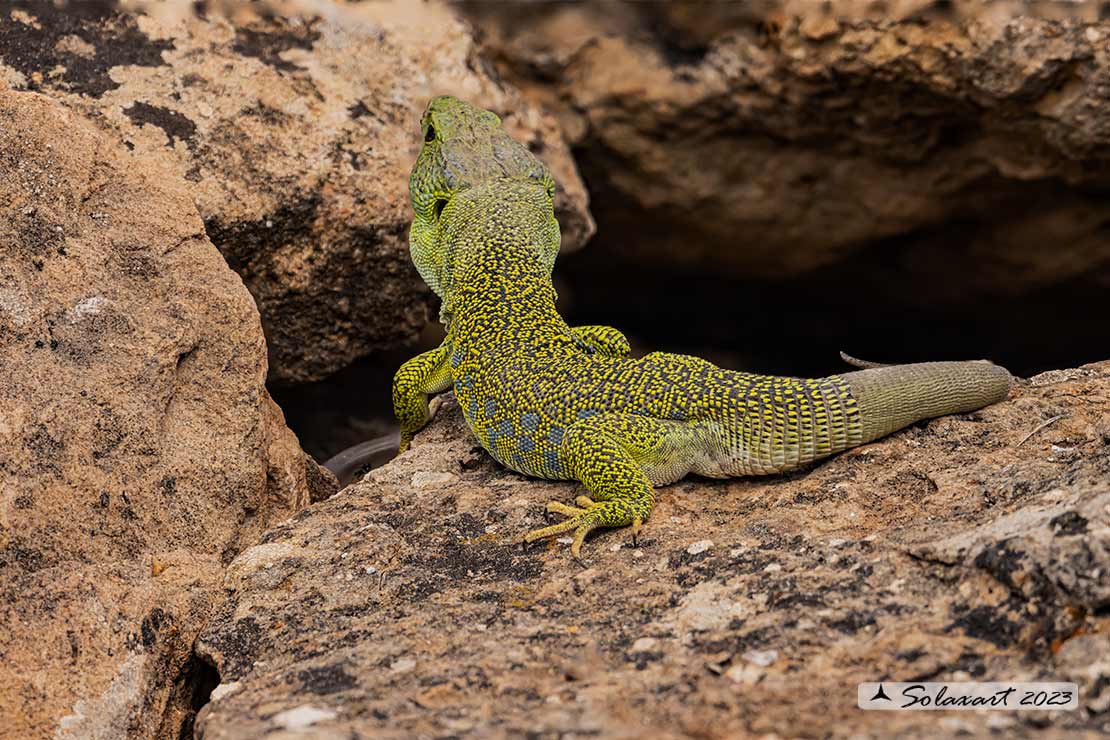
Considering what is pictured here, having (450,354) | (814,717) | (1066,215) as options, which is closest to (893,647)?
(814,717)

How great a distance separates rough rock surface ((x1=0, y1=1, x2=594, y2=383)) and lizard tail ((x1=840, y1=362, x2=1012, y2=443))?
112 inches

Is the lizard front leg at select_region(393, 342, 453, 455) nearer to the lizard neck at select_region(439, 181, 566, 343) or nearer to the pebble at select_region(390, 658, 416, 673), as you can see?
the lizard neck at select_region(439, 181, 566, 343)

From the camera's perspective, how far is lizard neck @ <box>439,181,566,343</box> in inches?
225

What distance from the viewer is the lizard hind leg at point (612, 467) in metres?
4.77

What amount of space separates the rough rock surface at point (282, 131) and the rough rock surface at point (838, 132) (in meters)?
1.58

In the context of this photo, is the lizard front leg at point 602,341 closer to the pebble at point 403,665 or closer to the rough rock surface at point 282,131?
the rough rock surface at point 282,131

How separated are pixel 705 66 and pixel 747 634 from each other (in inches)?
199

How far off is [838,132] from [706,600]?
483cm

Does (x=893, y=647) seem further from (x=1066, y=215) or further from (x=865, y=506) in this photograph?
(x=1066, y=215)

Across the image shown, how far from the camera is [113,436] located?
4.75 metres

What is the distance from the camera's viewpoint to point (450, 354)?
5844 millimetres

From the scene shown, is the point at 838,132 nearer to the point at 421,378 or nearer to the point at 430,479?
the point at 421,378

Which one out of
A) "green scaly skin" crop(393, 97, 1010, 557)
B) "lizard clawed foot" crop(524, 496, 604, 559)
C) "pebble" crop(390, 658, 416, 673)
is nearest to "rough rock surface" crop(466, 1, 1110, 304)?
"green scaly skin" crop(393, 97, 1010, 557)

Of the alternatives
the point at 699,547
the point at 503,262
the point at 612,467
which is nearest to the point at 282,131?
the point at 503,262
